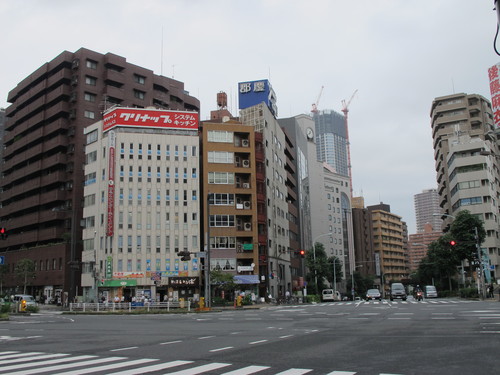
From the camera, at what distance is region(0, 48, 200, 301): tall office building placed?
76938mm

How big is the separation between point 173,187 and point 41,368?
58.7 metres

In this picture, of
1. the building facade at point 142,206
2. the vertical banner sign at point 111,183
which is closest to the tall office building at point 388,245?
the building facade at point 142,206

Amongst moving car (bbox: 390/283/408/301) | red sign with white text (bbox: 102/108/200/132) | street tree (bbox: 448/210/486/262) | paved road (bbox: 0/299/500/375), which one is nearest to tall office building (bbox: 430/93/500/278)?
street tree (bbox: 448/210/486/262)

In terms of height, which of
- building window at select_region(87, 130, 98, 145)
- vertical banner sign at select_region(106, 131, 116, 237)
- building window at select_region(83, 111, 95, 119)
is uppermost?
building window at select_region(83, 111, 95, 119)

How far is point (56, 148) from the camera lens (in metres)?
82.6

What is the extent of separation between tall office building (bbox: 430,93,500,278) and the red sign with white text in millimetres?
42486

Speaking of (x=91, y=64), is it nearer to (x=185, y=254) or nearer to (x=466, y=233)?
(x=185, y=254)

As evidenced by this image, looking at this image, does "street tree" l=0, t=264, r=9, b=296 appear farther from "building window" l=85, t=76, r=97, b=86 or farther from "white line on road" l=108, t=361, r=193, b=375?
"white line on road" l=108, t=361, r=193, b=375

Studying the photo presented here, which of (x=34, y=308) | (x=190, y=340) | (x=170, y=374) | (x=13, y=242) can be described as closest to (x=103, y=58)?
(x=13, y=242)

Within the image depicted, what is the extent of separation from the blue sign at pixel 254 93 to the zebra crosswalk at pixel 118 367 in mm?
71239

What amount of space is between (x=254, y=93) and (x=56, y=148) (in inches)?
1368

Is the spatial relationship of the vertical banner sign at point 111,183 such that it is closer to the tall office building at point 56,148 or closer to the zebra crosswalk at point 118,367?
the tall office building at point 56,148

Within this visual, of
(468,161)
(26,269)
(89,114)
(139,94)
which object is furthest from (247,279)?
(468,161)

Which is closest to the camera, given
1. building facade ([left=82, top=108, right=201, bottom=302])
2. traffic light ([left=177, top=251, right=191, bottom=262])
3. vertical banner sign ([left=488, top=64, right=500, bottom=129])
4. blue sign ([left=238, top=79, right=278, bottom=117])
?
vertical banner sign ([left=488, top=64, right=500, bottom=129])
